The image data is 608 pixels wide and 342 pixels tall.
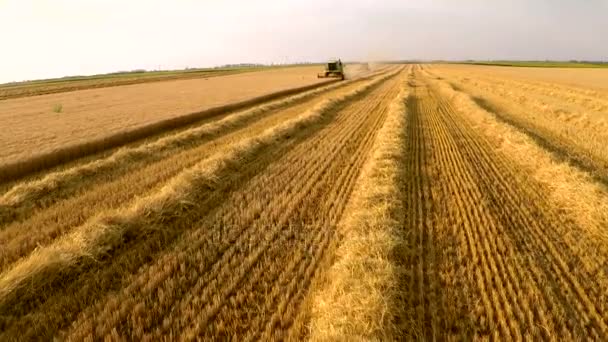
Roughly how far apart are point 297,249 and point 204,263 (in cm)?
126

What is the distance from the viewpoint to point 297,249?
16.9 ft

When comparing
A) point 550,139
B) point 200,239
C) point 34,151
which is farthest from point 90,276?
point 550,139

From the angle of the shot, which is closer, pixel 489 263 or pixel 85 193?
pixel 489 263

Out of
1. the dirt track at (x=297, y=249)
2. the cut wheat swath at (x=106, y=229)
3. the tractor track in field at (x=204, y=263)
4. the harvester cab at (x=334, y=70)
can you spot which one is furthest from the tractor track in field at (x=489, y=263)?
the harvester cab at (x=334, y=70)

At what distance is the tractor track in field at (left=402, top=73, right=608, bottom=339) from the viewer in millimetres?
3656

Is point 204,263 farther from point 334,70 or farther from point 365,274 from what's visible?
point 334,70

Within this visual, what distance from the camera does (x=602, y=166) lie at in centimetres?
870

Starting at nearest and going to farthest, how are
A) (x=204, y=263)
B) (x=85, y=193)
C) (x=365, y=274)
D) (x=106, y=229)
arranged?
(x=365, y=274) < (x=204, y=263) < (x=106, y=229) < (x=85, y=193)

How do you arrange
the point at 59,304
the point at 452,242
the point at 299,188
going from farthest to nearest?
the point at 299,188 < the point at 452,242 < the point at 59,304

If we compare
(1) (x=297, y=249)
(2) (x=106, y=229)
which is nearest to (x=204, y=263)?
(1) (x=297, y=249)

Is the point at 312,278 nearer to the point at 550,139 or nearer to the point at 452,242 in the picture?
the point at 452,242

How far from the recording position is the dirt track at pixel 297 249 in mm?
3693

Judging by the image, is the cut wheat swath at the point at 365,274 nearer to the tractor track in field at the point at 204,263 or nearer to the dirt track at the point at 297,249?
the dirt track at the point at 297,249

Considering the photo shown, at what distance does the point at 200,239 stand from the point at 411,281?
3006 mm
